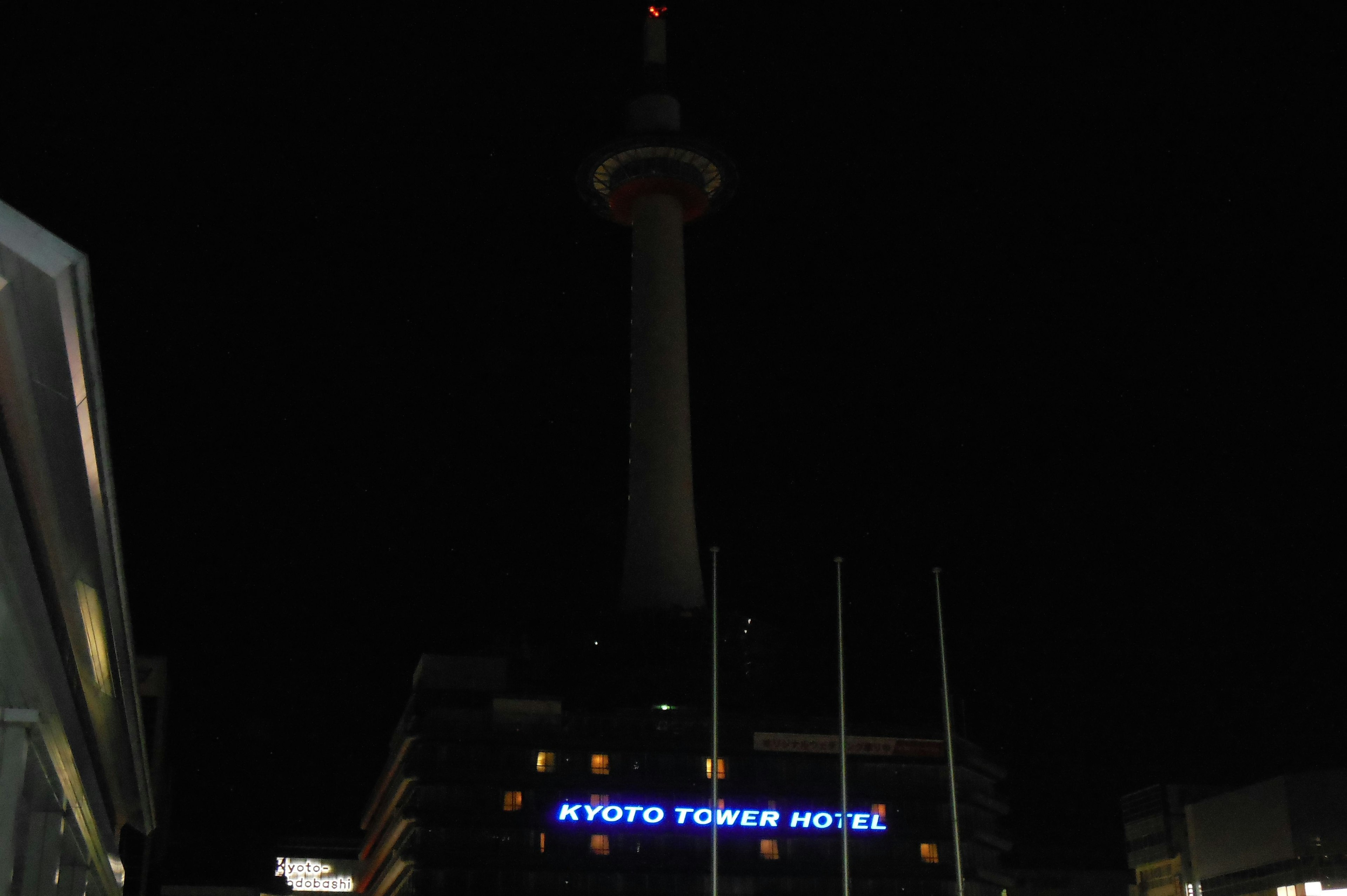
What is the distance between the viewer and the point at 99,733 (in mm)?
19250

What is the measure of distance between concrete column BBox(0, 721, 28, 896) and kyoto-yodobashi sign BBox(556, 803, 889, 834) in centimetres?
9593

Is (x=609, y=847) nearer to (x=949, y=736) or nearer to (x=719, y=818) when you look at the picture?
(x=719, y=818)

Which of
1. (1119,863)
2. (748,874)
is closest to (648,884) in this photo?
(748,874)

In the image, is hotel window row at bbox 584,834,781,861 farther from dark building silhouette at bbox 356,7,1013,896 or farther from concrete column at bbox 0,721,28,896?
concrete column at bbox 0,721,28,896

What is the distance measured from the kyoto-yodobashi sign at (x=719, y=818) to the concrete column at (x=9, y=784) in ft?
315

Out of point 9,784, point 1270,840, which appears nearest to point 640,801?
point 1270,840

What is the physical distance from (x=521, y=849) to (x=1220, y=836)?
2780 inches

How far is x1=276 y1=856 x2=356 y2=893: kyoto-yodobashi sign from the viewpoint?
160 meters

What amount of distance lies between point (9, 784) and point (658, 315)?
4398 inches

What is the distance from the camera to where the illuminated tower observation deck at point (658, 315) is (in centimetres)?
11712

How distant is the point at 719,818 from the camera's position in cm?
11131

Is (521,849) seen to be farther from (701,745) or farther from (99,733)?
(99,733)

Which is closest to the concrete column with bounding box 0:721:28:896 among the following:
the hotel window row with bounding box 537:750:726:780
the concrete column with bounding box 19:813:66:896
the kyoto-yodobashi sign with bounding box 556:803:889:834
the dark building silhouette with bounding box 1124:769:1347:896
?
the concrete column with bounding box 19:813:66:896

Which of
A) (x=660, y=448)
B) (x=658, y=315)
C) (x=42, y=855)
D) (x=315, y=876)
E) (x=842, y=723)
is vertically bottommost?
(x=42, y=855)
